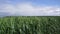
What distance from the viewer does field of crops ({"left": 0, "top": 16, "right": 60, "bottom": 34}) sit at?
4.79 meters

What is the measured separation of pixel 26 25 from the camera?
5102 millimetres

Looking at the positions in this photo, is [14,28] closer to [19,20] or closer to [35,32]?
[19,20]

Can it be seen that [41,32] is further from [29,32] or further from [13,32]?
[13,32]

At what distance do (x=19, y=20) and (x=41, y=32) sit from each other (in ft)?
3.07

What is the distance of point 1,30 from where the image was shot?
472 cm

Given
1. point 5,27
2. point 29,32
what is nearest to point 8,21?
point 5,27

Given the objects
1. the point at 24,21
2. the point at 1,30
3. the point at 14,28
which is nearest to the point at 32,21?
the point at 24,21

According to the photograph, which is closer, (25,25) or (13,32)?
(13,32)

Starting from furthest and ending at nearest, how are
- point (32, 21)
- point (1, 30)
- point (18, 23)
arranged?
point (32, 21) → point (18, 23) → point (1, 30)


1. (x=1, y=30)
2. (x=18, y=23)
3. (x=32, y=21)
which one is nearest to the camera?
(x=1, y=30)

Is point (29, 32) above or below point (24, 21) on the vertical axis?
below

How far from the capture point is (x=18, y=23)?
16.6ft

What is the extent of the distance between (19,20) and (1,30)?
0.80 m

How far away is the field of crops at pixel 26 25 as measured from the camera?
15.7ft
